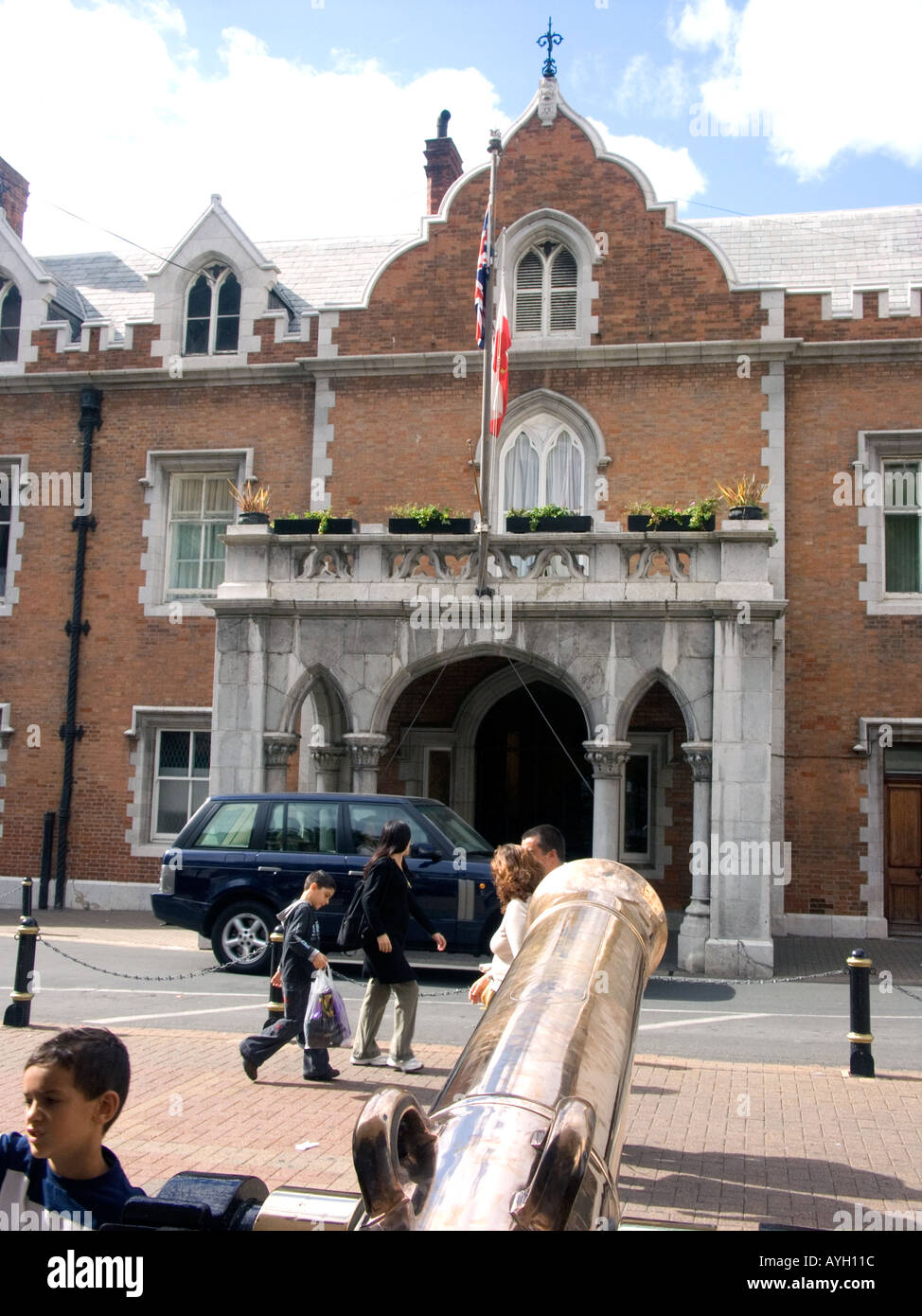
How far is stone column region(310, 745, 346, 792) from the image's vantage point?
54.0 feet

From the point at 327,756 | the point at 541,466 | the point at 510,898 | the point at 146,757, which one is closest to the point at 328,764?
the point at 327,756

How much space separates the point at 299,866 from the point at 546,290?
407 inches

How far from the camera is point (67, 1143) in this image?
2.54m

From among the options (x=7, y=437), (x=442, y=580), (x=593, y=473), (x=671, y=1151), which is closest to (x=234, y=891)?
(x=442, y=580)

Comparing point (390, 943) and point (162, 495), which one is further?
point (162, 495)

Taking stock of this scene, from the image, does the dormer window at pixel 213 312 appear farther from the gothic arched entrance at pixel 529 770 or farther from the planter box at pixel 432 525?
the gothic arched entrance at pixel 529 770

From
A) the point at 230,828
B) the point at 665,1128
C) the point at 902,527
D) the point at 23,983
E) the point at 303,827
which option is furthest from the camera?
the point at 902,527

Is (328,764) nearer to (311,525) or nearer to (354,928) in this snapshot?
(311,525)

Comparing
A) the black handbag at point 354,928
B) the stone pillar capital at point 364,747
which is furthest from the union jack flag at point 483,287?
the black handbag at point 354,928

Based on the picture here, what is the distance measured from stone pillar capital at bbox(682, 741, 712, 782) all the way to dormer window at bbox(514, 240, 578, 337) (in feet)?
25.1

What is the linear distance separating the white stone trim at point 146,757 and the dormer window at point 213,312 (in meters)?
5.93

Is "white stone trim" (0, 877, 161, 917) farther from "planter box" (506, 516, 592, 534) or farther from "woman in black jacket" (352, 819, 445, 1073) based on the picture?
"woman in black jacket" (352, 819, 445, 1073)

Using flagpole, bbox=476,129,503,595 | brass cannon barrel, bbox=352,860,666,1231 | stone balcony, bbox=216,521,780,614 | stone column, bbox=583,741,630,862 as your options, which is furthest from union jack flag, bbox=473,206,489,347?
brass cannon barrel, bbox=352,860,666,1231

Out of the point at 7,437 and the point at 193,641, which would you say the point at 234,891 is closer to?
the point at 193,641
